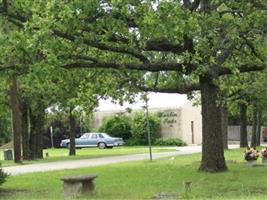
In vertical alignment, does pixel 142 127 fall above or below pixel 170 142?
above

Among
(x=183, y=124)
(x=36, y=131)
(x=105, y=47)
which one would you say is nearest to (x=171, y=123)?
(x=183, y=124)

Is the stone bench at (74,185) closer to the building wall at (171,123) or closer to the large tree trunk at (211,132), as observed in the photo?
the large tree trunk at (211,132)

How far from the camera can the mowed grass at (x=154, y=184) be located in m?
15.5

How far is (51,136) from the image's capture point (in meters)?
63.9

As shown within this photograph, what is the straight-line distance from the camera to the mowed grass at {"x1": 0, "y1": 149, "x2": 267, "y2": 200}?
15523mm

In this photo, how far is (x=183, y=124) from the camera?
198 ft

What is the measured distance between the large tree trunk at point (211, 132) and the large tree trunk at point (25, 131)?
16.9 m

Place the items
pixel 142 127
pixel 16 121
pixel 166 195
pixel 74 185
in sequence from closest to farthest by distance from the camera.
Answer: pixel 166 195 → pixel 74 185 → pixel 16 121 → pixel 142 127

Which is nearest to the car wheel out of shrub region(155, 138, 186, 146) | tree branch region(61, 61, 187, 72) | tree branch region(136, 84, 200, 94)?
shrub region(155, 138, 186, 146)

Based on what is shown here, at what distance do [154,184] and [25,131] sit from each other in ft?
68.3

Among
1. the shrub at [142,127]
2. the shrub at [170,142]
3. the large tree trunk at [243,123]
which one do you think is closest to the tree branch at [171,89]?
the large tree trunk at [243,123]

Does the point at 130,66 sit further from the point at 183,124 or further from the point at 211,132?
the point at 183,124

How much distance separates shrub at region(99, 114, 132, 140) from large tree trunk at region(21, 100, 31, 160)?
77.6ft

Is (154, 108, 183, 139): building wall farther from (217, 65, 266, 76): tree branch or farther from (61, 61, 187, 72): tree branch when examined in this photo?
(61, 61, 187, 72): tree branch
